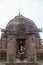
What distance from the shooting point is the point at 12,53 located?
1712 centimetres

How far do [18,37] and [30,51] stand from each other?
545cm

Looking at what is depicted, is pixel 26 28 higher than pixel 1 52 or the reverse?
higher

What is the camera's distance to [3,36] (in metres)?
24.6

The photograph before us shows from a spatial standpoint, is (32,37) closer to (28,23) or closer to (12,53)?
(12,53)

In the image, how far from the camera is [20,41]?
23531 millimetres

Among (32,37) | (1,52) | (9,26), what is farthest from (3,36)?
(32,37)

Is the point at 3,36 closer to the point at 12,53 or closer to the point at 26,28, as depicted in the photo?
the point at 26,28

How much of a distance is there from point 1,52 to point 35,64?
4.87 metres

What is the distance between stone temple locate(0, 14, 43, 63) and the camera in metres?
17.3

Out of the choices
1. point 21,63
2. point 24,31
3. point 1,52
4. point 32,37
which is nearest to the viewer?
point 21,63

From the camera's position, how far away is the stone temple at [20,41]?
56.6ft

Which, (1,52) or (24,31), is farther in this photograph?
(24,31)

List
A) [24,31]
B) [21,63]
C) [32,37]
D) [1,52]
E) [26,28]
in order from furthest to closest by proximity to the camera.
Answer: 1. [26,28]
2. [24,31]
3. [1,52]
4. [32,37]
5. [21,63]

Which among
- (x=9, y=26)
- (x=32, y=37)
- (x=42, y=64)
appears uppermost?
(x=9, y=26)
